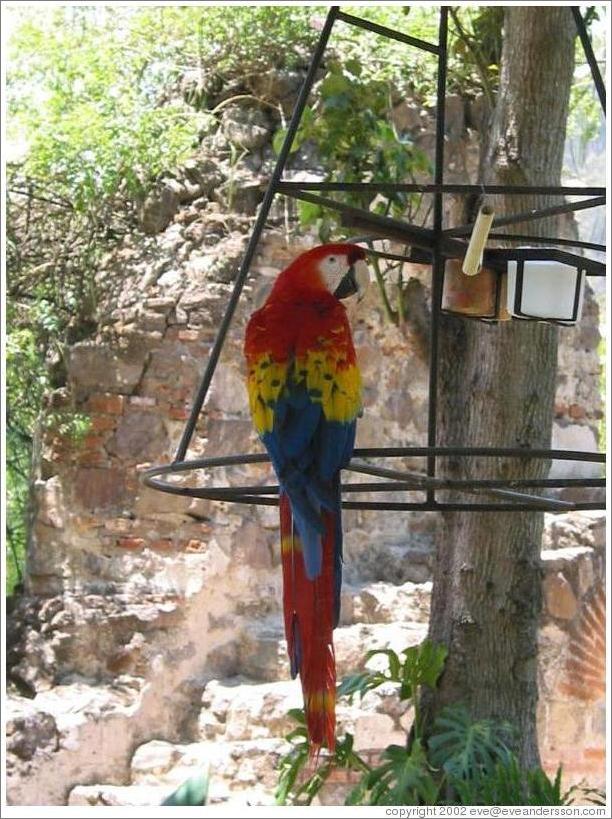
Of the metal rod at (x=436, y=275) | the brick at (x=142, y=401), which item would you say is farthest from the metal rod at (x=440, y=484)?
the brick at (x=142, y=401)

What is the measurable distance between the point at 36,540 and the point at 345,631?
1005mm

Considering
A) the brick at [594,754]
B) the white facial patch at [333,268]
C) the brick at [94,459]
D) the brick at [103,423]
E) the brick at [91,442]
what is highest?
the white facial patch at [333,268]

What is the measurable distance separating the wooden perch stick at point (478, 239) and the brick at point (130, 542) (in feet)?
7.18

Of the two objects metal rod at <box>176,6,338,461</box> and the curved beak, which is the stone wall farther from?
metal rod at <box>176,6,338,461</box>

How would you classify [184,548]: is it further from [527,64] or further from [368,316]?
[527,64]

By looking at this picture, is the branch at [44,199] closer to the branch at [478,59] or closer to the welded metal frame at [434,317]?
the branch at [478,59]

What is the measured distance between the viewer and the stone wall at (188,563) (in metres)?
3.18

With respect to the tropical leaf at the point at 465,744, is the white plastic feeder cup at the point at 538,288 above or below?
above

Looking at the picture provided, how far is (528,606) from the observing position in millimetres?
2551

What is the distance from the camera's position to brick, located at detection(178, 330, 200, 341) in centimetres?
343

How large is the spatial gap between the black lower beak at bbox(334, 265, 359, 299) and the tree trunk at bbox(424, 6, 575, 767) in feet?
3.73

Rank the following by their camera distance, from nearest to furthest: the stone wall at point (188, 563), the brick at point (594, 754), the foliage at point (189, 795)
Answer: the foliage at point (189, 795) → the stone wall at point (188, 563) → the brick at point (594, 754)

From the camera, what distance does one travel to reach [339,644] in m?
3.30

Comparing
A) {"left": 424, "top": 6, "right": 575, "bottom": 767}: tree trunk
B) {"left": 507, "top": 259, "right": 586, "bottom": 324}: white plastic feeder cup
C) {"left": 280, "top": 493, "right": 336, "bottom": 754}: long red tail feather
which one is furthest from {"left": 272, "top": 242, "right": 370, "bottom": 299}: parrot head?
{"left": 424, "top": 6, "right": 575, "bottom": 767}: tree trunk
